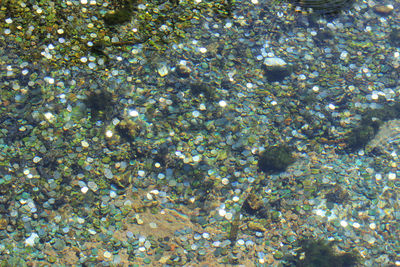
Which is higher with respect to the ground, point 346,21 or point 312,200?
point 346,21

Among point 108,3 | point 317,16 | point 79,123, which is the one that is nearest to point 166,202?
point 79,123

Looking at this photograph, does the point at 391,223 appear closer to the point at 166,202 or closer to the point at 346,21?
the point at 166,202

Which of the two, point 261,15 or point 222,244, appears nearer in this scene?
point 222,244

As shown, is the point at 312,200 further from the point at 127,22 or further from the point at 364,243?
the point at 127,22

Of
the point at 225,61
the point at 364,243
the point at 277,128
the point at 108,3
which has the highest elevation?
the point at 108,3

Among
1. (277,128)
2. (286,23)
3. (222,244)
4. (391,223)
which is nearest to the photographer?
(222,244)

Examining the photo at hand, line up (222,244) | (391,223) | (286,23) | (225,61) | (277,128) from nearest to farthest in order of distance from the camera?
(222,244) → (391,223) → (277,128) → (225,61) → (286,23)
